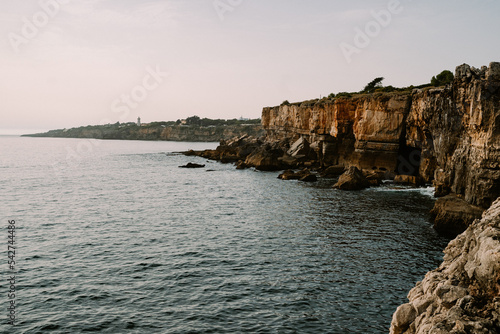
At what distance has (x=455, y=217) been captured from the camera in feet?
93.6

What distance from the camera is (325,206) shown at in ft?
131

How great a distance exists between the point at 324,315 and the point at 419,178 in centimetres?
4166

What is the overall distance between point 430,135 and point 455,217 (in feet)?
82.9

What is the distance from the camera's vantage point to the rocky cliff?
29.6 meters

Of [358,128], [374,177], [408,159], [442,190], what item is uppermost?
[358,128]

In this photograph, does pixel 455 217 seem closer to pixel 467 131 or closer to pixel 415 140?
pixel 467 131

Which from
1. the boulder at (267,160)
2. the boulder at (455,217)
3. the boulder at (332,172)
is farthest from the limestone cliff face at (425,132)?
the boulder at (267,160)

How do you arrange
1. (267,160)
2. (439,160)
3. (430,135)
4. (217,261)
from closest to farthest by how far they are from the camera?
1. (217,261)
2. (439,160)
3. (430,135)
4. (267,160)

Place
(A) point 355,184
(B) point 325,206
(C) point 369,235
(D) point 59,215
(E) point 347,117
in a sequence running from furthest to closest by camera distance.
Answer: (E) point 347,117
(A) point 355,184
(B) point 325,206
(D) point 59,215
(C) point 369,235

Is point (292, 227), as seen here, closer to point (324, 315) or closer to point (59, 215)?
point (324, 315)

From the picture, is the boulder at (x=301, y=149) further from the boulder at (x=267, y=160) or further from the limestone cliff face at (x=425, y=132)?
the boulder at (x=267, y=160)

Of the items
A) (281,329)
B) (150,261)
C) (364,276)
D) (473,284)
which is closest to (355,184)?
(364,276)

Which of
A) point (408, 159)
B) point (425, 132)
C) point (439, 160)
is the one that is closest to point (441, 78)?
point (408, 159)

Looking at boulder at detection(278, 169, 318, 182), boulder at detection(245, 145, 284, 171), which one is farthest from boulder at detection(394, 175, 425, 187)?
boulder at detection(245, 145, 284, 171)
